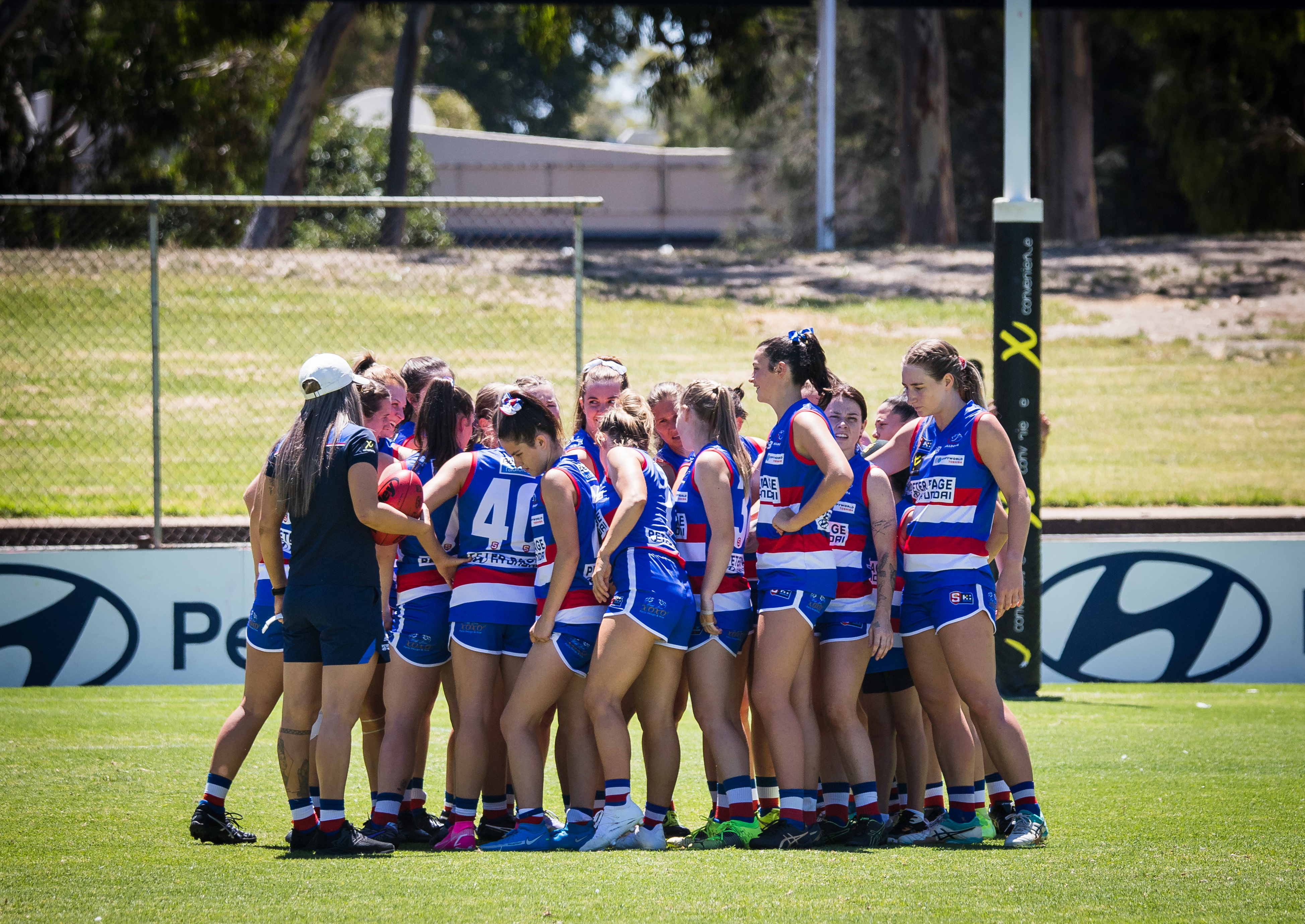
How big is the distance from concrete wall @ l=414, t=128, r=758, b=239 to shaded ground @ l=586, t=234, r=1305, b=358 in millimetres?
10648

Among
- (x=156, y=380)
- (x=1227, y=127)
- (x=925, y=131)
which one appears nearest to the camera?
(x=156, y=380)

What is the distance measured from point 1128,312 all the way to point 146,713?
45.1 ft

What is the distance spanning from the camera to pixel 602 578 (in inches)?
181

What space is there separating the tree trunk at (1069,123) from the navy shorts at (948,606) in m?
18.8

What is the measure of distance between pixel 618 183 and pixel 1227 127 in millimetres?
13962

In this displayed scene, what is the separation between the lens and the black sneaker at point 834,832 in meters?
4.77

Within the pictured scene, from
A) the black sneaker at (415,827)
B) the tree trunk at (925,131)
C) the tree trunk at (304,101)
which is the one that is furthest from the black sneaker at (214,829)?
the tree trunk at (925,131)

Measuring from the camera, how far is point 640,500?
177 inches

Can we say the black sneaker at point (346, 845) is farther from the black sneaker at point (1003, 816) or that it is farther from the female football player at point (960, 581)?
the black sneaker at point (1003, 816)

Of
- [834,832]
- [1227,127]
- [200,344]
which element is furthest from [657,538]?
[1227,127]

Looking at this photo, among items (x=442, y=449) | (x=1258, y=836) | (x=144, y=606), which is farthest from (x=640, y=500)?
(x=144, y=606)

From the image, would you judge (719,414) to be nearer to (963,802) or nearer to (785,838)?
(785,838)

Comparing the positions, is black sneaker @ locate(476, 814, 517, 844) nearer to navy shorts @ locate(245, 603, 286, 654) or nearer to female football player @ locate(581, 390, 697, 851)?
female football player @ locate(581, 390, 697, 851)

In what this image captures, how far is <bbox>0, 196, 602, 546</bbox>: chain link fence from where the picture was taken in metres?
11.4
